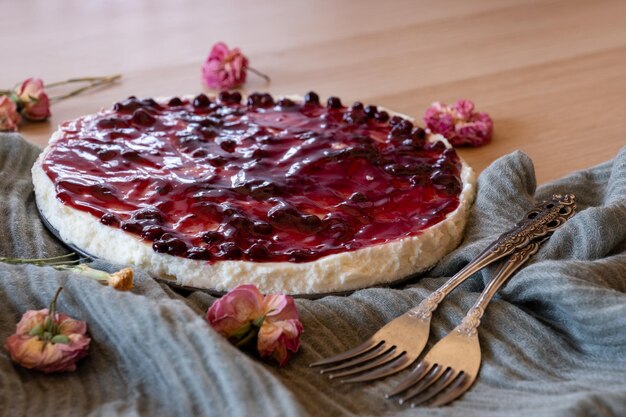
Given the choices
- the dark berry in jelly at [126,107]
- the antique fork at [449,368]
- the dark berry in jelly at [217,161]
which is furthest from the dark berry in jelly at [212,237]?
the dark berry in jelly at [126,107]

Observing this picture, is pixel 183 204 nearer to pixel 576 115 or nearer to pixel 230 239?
pixel 230 239

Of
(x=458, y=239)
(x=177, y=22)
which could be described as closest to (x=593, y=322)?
(x=458, y=239)

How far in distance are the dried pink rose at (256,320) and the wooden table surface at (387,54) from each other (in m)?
0.80

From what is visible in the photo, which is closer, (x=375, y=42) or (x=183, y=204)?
(x=183, y=204)

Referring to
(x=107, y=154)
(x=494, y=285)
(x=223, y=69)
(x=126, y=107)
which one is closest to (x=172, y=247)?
(x=107, y=154)

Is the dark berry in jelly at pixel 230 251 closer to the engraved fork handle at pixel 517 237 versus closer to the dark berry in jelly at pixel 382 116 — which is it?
the engraved fork handle at pixel 517 237

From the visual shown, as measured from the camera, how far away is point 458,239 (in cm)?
148

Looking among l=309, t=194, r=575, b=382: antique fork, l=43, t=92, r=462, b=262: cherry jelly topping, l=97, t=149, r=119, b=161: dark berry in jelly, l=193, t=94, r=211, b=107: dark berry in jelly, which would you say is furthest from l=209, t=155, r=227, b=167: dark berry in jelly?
l=309, t=194, r=575, b=382: antique fork

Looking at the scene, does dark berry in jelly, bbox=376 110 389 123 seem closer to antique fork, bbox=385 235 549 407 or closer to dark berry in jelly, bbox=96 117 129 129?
dark berry in jelly, bbox=96 117 129 129

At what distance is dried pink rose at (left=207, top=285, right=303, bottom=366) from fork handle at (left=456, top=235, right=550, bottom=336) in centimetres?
22

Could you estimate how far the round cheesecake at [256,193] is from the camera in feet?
4.36

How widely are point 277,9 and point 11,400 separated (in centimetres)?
210

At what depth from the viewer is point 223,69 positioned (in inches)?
88.5

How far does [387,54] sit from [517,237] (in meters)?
1.18
